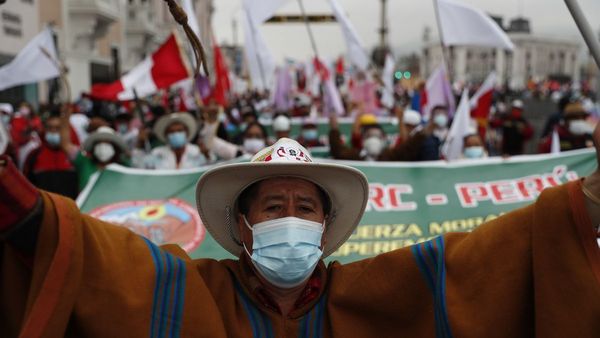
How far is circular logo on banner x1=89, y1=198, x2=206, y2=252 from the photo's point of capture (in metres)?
4.43

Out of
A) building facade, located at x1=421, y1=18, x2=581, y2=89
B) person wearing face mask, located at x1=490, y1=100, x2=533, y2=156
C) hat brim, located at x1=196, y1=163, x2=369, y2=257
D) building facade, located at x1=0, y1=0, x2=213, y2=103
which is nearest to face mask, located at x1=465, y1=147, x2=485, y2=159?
hat brim, located at x1=196, y1=163, x2=369, y2=257

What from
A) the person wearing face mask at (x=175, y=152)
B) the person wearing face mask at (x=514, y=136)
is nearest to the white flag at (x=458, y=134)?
the person wearing face mask at (x=175, y=152)

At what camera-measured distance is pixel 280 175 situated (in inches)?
81.4

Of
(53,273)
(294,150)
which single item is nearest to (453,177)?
(294,150)

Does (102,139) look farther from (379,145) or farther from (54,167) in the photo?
(379,145)

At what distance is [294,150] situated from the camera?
2107 millimetres

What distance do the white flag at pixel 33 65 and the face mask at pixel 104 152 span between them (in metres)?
2.34

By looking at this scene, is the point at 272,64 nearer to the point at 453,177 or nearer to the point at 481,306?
the point at 453,177

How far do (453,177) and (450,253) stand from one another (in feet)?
9.85

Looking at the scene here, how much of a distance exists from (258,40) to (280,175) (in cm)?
779

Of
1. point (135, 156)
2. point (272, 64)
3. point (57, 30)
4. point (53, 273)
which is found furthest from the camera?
point (57, 30)

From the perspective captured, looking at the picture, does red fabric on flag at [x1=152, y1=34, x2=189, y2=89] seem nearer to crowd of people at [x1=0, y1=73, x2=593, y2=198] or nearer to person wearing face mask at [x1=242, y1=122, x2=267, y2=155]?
crowd of people at [x1=0, y1=73, x2=593, y2=198]

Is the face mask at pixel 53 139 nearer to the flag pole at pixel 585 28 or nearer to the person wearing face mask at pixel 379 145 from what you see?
the person wearing face mask at pixel 379 145

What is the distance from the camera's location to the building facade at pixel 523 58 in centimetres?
11294
